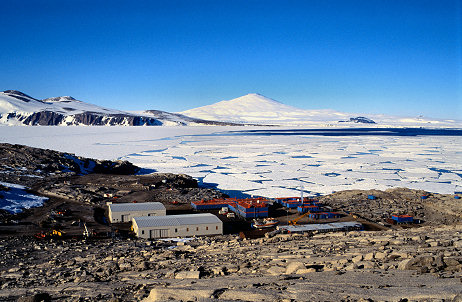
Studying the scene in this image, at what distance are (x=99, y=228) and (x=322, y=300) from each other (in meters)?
15.1

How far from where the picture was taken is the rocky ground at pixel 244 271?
6.76 meters

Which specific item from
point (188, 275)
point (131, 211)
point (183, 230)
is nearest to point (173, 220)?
point (183, 230)

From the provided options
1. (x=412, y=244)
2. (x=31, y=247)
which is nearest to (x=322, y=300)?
(x=412, y=244)

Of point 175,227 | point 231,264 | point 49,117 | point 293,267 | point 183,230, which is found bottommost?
point 183,230

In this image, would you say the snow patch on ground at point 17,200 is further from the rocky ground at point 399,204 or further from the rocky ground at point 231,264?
the rocky ground at point 399,204

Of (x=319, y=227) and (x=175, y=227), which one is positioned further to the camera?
(x=319, y=227)

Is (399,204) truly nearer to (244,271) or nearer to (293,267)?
(293,267)

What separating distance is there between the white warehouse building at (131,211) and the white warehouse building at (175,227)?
6.69 ft

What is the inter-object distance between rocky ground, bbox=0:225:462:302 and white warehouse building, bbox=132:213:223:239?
10.6ft

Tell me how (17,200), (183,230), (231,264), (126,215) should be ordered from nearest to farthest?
(231,264) → (183,230) → (126,215) → (17,200)

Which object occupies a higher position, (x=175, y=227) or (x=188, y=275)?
(x=188, y=275)

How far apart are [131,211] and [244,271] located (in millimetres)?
13707

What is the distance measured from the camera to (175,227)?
17.9m

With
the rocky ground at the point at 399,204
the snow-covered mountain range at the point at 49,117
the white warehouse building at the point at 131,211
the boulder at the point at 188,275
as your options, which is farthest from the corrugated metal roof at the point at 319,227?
the snow-covered mountain range at the point at 49,117
